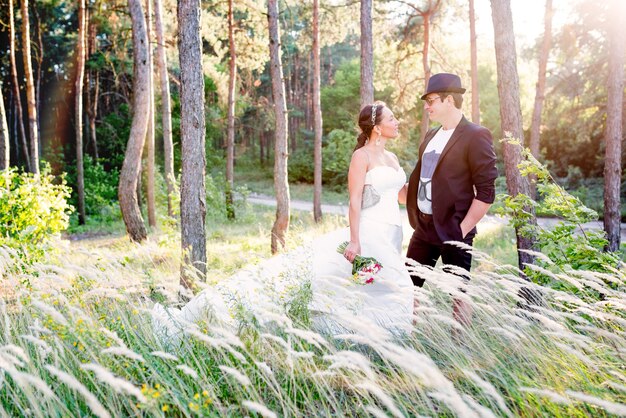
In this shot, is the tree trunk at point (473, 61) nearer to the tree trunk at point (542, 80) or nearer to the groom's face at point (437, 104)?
the tree trunk at point (542, 80)

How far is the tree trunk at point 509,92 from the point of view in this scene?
5.61 m

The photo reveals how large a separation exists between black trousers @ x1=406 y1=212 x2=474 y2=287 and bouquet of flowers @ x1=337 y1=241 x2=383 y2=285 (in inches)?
13.6

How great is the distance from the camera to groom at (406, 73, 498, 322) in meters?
3.94

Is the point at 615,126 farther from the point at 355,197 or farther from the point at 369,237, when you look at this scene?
the point at 355,197

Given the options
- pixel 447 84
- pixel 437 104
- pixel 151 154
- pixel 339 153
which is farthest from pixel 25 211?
pixel 339 153

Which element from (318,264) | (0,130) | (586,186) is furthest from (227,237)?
(586,186)

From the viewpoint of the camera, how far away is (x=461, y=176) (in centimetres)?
402

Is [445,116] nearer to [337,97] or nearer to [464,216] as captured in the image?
[464,216]

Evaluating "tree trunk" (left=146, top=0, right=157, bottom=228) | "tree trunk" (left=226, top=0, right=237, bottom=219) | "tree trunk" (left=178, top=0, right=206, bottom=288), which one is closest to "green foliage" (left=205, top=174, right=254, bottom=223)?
"tree trunk" (left=226, top=0, right=237, bottom=219)

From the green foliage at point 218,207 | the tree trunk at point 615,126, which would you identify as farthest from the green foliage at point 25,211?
the green foliage at point 218,207

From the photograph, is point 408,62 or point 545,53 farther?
point 408,62

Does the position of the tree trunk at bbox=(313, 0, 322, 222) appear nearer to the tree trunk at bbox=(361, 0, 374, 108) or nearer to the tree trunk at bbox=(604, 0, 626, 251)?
the tree trunk at bbox=(361, 0, 374, 108)

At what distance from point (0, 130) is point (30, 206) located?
3.47 m

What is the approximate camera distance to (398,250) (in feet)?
16.9
